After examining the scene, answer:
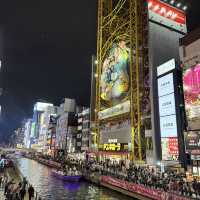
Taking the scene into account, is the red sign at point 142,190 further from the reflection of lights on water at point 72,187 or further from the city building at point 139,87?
the city building at point 139,87

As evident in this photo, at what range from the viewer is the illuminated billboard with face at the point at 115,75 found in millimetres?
68062

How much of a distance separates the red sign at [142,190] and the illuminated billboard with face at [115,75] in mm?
29739

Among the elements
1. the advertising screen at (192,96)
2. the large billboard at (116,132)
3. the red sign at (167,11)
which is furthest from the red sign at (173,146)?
the red sign at (167,11)

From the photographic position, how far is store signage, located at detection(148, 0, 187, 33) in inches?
2482

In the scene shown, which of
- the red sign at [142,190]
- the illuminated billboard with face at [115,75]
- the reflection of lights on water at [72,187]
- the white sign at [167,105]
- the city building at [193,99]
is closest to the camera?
the red sign at [142,190]

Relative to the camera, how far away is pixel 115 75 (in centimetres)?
7244

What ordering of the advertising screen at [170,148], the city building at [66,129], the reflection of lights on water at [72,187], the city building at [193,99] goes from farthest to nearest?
1. the city building at [66,129]
2. the advertising screen at [170,148]
3. the reflection of lights on water at [72,187]
4. the city building at [193,99]

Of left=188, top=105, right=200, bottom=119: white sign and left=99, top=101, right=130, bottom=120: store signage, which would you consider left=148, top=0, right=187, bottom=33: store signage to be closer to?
left=99, top=101, right=130, bottom=120: store signage

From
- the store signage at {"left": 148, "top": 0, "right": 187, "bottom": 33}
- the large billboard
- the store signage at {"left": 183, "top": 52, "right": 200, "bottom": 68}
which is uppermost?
the store signage at {"left": 148, "top": 0, "right": 187, "bottom": 33}

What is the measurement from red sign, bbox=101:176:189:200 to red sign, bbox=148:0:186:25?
148 feet

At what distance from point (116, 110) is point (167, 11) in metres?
31.3

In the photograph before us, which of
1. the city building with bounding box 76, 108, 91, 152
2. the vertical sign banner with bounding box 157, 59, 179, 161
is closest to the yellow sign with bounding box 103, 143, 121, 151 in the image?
the vertical sign banner with bounding box 157, 59, 179, 161

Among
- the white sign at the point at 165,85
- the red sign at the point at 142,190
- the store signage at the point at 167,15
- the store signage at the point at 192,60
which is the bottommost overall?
the red sign at the point at 142,190

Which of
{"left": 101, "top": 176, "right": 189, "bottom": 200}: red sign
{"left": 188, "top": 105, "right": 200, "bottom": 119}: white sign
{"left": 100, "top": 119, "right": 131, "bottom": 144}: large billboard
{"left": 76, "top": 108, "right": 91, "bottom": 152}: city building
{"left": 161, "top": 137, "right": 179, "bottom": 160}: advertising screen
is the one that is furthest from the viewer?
{"left": 76, "top": 108, "right": 91, "bottom": 152}: city building
